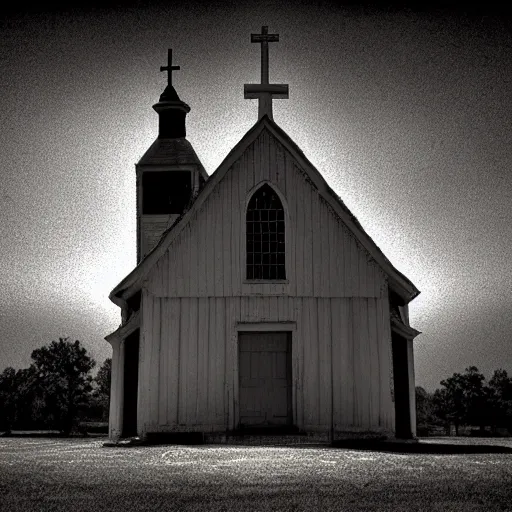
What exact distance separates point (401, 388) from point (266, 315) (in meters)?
4.01

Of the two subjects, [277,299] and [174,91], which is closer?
[277,299]

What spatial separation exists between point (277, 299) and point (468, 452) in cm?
601

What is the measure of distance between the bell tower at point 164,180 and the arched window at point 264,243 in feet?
36.2

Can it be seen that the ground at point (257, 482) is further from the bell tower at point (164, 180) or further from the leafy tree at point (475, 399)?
the leafy tree at point (475, 399)

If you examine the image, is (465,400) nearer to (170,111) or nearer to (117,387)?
(170,111)

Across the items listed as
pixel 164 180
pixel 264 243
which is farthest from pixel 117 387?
pixel 164 180

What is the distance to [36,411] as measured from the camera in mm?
69625

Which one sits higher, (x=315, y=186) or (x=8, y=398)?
(x=315, y=186)

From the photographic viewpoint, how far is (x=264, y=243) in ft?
65.8

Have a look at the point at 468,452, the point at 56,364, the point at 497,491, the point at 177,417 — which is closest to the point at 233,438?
the point at 177,417

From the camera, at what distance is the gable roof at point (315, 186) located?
19.7 m

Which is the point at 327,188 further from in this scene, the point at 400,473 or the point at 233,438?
the point at 400,473

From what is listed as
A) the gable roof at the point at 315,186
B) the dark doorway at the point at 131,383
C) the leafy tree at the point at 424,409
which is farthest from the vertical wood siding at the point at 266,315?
the leafy tree at the point at 424,409

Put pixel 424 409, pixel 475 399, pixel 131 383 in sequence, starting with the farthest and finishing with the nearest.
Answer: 1. pixel 424 409
2. pixel 475 399
3. pixel 131 383
